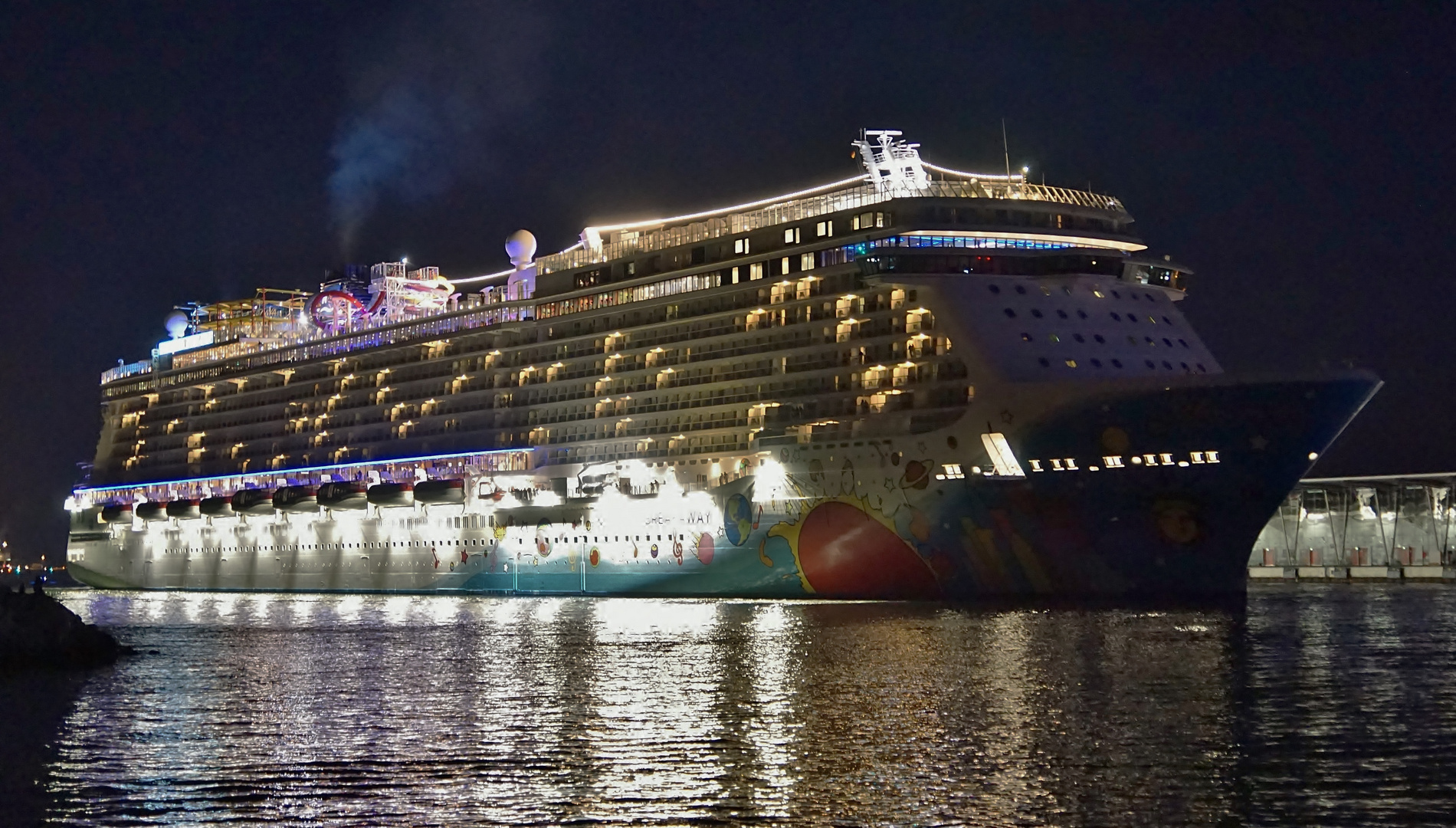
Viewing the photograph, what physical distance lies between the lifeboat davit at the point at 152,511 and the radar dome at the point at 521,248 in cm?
3185

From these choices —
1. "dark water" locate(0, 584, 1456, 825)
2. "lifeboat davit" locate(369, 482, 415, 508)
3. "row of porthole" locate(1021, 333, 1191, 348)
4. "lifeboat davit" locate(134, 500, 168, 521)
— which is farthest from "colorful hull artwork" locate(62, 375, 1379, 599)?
"lifeboat davit" locate(134, 500, 168, 521)

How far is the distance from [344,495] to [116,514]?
27.8 meters

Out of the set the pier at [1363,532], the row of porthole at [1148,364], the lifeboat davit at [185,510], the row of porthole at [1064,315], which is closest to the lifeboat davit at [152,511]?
the lifeboat davit at [185,510]

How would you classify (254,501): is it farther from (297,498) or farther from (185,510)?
(185,510)

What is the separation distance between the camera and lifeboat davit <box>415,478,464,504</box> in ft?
241

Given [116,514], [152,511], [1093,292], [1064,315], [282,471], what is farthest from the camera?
[116,514]

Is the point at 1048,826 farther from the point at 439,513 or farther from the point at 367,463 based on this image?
the point at 367,463

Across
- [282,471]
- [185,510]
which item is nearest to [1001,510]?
[282,471]

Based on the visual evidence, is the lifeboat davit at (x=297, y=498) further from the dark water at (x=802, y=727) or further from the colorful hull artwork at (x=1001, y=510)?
the dark water at (x=802, y=727)

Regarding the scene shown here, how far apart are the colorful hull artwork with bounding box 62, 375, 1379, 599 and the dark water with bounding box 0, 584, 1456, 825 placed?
4255 millimetres

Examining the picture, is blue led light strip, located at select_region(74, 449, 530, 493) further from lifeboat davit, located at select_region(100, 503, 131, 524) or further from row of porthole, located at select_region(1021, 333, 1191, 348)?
row of porthole, located at select_region(1021, 333, 1191, 348)

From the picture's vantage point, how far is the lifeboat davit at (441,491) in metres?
73.3

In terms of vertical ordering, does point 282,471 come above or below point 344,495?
above

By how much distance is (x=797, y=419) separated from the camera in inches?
2328
